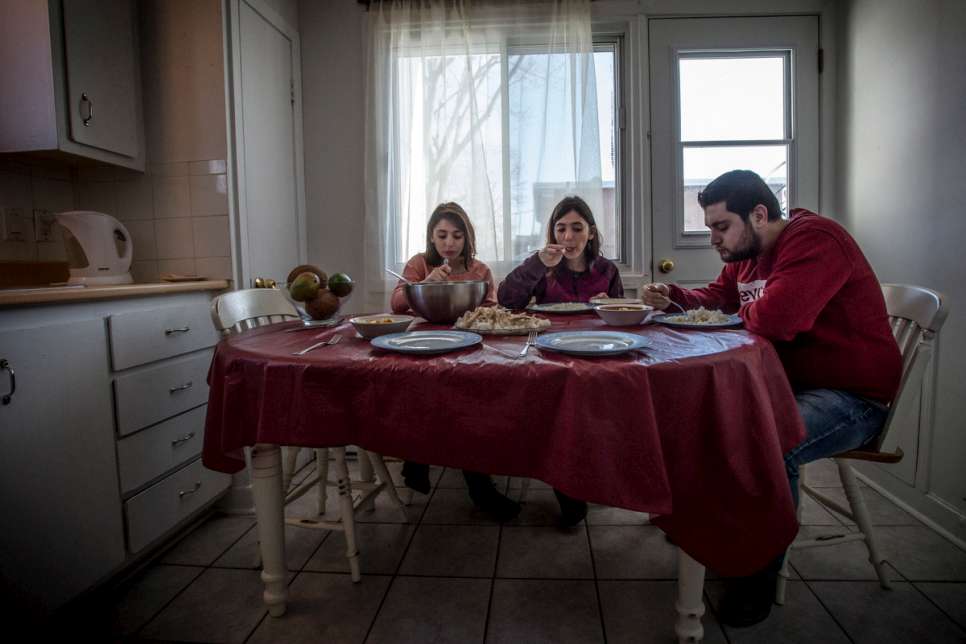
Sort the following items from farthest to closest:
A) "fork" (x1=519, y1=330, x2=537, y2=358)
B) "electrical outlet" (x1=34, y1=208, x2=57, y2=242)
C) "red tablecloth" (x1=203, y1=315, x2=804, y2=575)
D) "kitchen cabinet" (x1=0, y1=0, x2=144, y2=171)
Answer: "electrical outlet" (x1=34, y1=208, x2=57, y2=242) → "kitchen cabinet" (x1=0, y1=0, x2=144, y2=171) → "fork" (x1=519, y1=330, x2=537, y2=358) → "red tablecloth" (x1=203, y1=315, x2=804, y2=575)

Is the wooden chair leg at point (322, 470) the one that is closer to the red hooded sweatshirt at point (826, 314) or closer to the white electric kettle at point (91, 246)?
the white electric kettle at point (91, 246)

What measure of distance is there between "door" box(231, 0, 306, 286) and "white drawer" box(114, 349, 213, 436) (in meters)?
0.47

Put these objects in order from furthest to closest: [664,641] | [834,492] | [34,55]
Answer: [834,492]
[34,55]
[664,641]

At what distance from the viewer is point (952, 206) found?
184cm

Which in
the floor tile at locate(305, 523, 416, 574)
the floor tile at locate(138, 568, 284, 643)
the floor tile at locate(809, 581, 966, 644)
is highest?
the floor tile at locate(305, 523, 416, 574)

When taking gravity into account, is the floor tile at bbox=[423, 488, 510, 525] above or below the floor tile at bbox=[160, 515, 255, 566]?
above

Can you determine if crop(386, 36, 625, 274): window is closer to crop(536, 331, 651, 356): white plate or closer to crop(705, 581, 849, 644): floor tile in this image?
crop(536, 331, 651, 356): white plate

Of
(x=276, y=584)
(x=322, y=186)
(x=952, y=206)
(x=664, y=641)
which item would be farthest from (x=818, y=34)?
(x=276, y=584)

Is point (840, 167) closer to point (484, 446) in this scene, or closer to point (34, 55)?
point (484, 446)

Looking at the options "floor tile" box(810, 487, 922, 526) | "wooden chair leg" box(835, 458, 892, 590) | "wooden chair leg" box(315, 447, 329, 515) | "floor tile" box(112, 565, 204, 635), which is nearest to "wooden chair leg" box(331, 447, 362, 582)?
"wooden chair leg" box(315, 447, 329, 515)

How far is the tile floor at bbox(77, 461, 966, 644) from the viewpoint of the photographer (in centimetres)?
136

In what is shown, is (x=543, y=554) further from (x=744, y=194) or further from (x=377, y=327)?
(x=744, y=194)

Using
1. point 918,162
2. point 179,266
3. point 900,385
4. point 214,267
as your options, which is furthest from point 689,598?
point 179,266

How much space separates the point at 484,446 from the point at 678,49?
8.56 feet
